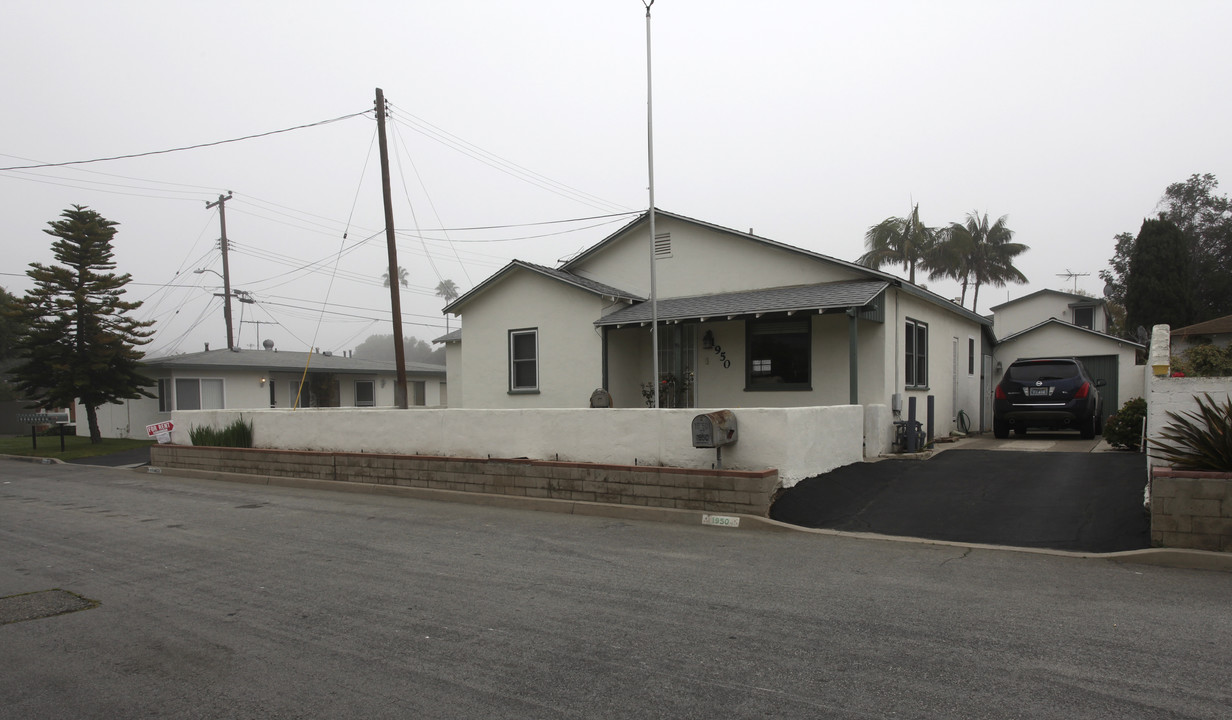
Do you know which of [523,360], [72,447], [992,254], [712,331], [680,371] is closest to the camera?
[712,331]

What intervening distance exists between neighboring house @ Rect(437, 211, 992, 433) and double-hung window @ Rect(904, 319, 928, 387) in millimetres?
40

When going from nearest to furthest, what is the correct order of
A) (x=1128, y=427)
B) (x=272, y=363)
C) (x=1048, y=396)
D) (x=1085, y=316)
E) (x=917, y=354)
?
(x=1128, y=427), (x=1048, y=396), (x=917, y=354), (x=272, y=363), (x=1085, y=316)

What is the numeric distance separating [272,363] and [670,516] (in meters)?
25.4

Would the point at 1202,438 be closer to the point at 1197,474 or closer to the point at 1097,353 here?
the point at 1197,474

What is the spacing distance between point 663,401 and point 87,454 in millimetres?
19516

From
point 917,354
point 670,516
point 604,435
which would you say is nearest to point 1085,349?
point 917,354

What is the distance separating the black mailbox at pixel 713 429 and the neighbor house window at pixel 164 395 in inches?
991

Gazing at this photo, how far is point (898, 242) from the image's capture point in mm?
37406

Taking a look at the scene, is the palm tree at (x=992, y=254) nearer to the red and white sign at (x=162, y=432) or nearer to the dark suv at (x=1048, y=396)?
the dark suv at (x=1048, y=396)

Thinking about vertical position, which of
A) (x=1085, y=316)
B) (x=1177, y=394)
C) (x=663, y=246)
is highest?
(x=663, y=246)

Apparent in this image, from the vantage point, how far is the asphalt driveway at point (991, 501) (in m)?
7.79

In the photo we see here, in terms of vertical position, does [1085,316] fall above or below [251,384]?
above

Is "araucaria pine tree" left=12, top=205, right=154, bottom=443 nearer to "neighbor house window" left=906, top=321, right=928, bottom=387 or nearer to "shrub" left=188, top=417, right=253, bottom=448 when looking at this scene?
"shrub" left=188, top=417, right=253, bottom=448

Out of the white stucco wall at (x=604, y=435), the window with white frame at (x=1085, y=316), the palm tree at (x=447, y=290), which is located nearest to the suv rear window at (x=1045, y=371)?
the white stucco wall at (x=604, y=435)
